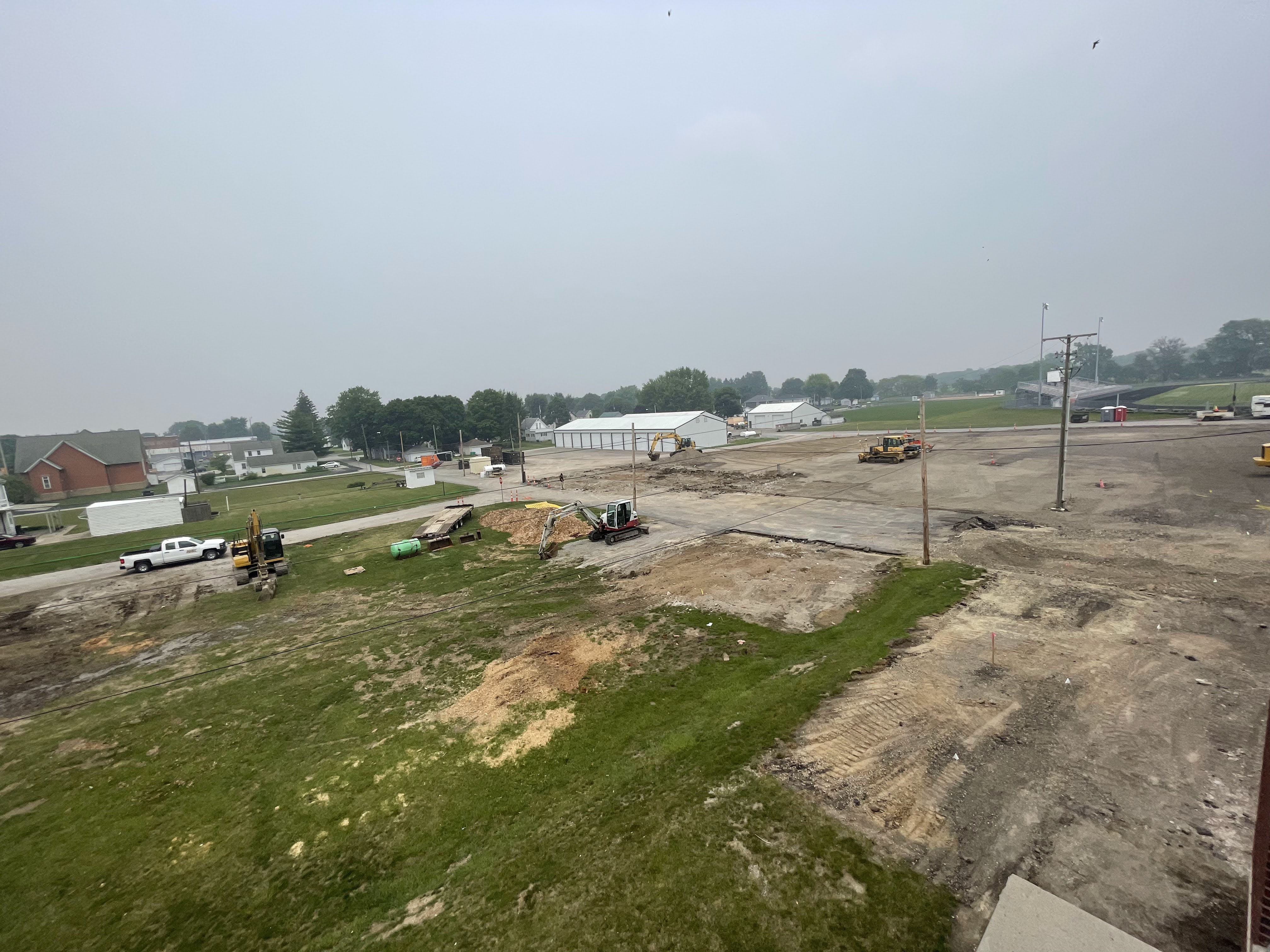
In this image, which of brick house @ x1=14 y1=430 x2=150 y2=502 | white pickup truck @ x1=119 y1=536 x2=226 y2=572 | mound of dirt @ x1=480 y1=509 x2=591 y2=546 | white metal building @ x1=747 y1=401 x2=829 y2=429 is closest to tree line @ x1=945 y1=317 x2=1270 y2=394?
white metal building @ x1=747 y1=401 x2=829 y2=429

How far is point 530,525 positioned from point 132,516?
3251 cm

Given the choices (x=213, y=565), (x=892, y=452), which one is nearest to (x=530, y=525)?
(x=213, y=565)

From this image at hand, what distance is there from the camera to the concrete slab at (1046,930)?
5.33 meters

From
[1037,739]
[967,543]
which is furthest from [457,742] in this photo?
[967,543]

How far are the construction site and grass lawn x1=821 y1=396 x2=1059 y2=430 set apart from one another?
64.8m

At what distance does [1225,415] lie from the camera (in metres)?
59.3

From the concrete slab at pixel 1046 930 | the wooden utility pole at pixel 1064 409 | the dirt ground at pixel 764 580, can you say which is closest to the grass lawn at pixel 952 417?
the wooden utility pole at pixel 1064 409

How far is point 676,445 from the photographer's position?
7375 cm

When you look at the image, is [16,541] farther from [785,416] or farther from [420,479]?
[785,416]

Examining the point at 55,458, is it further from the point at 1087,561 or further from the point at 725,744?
the point at 1087,561

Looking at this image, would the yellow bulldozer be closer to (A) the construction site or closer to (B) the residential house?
(A) the construction site

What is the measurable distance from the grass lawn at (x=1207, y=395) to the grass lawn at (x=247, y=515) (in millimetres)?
Answer: 111516

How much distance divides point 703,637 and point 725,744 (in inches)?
214

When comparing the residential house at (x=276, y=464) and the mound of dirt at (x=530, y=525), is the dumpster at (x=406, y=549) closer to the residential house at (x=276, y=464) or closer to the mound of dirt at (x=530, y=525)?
the mound of dirt at (x=530, y=525)
